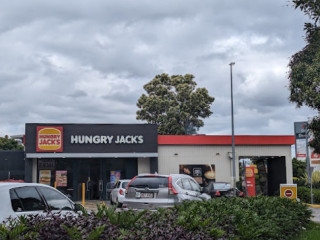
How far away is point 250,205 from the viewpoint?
10.6 m

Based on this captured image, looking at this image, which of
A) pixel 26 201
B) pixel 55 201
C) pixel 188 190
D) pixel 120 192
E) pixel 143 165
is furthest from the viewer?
pixel 143 165

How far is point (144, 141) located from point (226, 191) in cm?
882

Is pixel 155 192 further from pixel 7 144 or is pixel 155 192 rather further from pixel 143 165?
pixel 7 144

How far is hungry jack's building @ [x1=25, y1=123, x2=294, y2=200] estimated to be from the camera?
1262 inches

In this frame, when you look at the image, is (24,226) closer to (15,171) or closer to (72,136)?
(72,136)

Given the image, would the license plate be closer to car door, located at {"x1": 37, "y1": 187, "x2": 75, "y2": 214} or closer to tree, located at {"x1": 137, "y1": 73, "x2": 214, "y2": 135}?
car door, located at {"x1": 37, "y1": 187, "x2": 75, "y2": 214}

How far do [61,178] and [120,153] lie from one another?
14.5 ft

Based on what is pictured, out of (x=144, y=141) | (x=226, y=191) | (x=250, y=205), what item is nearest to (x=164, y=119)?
(x=144, y=141)

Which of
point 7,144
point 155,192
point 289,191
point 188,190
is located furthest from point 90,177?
point 7,144

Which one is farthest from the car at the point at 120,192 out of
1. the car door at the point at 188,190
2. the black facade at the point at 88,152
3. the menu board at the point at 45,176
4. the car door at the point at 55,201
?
the car door at the point at 55,201

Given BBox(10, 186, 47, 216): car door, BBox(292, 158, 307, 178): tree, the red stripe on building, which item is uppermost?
the red stripe on building

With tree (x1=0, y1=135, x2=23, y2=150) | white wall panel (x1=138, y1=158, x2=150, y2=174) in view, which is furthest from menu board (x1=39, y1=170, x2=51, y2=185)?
tree (x1=0, y1=135, x2=23, y2=150)

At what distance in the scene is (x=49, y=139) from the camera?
31969mm

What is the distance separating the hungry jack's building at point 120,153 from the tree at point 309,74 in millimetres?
15812
